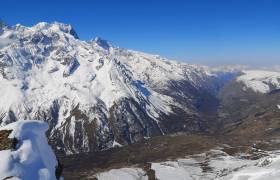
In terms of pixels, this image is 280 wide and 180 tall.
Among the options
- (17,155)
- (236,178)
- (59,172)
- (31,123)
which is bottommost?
(236,178)

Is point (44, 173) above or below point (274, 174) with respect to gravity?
above

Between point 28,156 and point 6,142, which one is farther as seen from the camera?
point 6,142

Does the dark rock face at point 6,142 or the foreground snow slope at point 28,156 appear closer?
the foreground snow slope at point 28,156

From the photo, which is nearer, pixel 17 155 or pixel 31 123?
pixel 17 155

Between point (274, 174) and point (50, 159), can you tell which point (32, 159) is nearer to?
point (50, 159)

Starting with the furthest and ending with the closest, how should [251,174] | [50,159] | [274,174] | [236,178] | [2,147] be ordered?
[236,178] < [251,174] < [274,174] < [50,159] < [2,147]

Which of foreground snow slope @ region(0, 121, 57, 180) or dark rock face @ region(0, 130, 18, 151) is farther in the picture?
dark rock face @ region(0, 130, 18, 151)

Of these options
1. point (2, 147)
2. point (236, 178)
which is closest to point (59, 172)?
point (2, 147)

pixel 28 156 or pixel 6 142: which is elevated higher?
pixel 6 142
